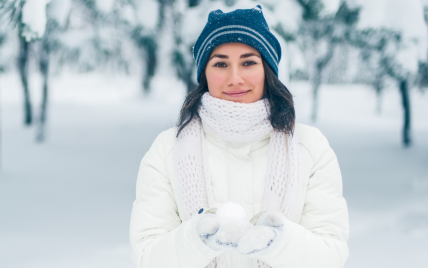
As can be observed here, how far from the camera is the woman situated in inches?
55.6

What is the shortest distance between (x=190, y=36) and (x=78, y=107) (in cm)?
1156

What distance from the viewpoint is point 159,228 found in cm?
142

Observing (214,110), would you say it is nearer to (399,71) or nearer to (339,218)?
(339,218)

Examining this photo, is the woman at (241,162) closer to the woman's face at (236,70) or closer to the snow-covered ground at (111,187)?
the woman's face at (236,70)

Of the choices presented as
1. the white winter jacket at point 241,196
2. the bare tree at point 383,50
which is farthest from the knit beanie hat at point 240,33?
the bare tree at point 383,50

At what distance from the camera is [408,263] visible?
3213mm

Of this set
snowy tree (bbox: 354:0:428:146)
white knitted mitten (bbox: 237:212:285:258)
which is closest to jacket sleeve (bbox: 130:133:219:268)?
white knitted mitten (bbox: 237:212:285:258)

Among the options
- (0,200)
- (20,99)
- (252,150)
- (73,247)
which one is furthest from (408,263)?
(20,99)

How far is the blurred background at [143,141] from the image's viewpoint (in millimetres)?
3467

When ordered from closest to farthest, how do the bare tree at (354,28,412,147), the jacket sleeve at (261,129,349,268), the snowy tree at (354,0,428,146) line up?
1. the jacket sleeve at (261,129,349,268)
2. the snowy tree at (354,0,428,146)
3. the bare tree at (354,28,412,147)

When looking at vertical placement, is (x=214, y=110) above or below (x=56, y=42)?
below

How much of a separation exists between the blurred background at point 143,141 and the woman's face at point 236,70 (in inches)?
27.3

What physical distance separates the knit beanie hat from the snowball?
0.69 metres

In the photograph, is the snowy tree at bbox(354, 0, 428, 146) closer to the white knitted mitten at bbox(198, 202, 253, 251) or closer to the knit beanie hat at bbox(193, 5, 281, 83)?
the knit beanie hat at bbox(193, 5, 281, 83)
